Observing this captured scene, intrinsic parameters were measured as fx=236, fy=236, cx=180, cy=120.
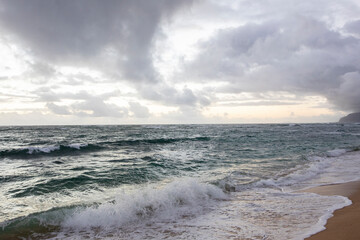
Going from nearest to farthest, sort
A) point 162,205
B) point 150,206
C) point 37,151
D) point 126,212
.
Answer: point 126,212 → point 150,206 → point 162,205 → point 37,151

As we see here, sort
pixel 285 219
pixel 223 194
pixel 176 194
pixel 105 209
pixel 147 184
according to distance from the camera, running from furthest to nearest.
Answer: pixel 147 184 → pixel 223 194 → pixel 176 194 → pixel 105 209 → pixel 285 219

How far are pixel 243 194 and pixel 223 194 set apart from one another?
2.51 feet

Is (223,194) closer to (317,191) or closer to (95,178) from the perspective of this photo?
(317,191)

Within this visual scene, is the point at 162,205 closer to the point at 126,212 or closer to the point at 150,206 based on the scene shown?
the point at 150,206

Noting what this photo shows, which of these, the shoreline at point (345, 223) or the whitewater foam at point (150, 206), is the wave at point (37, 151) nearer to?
the whitewater foam at point (150, 206)

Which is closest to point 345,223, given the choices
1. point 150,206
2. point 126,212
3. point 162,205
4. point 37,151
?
point 162,205

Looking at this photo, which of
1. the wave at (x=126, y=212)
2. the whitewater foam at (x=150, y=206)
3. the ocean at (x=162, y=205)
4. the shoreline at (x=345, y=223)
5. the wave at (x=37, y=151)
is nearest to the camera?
the shoreline at (x=345, y=223)

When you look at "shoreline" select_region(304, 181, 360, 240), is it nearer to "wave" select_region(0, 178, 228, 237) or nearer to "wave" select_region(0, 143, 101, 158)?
"wave" select_region(0, 178, 228, 237)

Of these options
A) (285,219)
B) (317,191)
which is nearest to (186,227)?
(285,219)

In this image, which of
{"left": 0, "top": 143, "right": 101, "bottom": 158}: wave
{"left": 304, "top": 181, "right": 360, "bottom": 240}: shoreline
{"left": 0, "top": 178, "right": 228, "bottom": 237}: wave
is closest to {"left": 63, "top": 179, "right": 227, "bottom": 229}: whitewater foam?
{"left": 0, "top": 178, "right": 228, "bottom": 237}: wave

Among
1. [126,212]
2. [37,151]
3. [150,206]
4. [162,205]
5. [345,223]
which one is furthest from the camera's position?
[37,151]

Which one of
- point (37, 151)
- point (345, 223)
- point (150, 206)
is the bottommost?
point (37, 151)

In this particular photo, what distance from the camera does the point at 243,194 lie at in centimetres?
855

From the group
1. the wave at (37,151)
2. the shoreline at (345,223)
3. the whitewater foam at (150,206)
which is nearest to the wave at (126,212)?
the whitewater foam at (150,206)
